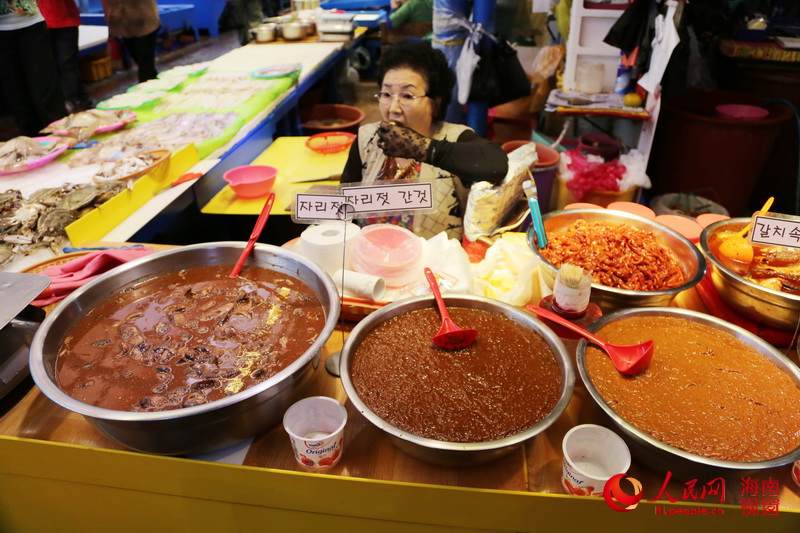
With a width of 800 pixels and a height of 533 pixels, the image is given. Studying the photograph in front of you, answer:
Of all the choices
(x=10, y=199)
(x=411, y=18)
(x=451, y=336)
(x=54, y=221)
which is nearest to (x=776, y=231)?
(x=451, y=336)

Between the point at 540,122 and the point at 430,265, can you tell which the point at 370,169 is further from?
the point at 540,122

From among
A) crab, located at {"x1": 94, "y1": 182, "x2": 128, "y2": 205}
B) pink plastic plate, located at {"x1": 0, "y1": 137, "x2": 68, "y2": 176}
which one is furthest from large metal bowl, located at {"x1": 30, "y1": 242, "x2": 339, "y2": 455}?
pink plastic plate, located at {"x1": 0, "y1": 137, "x2": 68, "y2": 176}

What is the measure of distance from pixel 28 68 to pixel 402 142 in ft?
14.7

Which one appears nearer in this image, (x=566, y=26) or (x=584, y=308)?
(x=584, y=308)

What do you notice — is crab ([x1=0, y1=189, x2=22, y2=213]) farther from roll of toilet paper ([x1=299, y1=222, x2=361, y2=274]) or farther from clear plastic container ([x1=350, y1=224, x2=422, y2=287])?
clear plastic container ([x1=350, y1=224, x2=422, y2=287])

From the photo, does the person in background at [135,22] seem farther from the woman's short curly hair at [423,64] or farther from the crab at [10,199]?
the woman's short curly hair at [423,64]

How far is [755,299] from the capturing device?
136cm

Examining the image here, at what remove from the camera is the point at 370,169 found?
2418 millimetres

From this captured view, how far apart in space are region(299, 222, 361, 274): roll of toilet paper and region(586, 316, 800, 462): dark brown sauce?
780 millimetres

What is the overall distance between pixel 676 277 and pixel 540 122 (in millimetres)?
3632

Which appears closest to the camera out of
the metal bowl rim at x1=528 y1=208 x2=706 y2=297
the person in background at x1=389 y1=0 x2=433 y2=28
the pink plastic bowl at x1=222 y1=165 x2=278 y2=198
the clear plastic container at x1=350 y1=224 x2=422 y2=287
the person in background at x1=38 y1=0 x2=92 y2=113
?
the metal bowl rim at x1=528 y1=208 x2=706 y2=297

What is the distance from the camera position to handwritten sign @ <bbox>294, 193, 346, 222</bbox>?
1.34m

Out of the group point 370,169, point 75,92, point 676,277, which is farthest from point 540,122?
point 75,92

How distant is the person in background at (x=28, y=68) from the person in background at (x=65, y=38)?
261 millimetres
